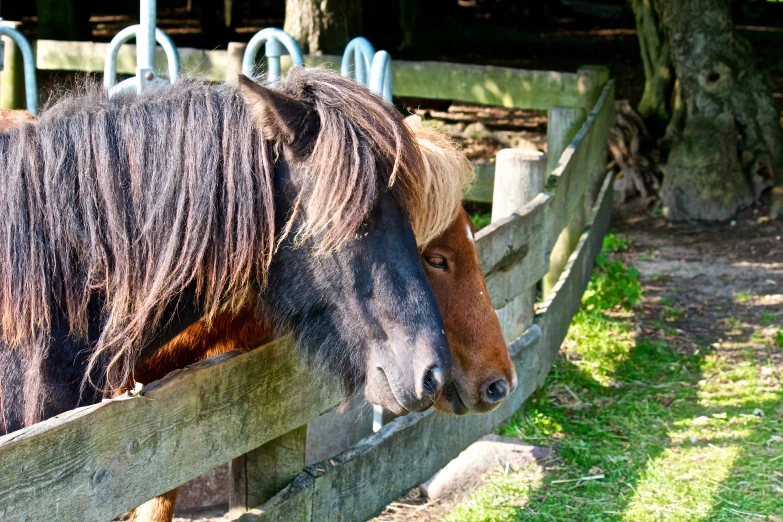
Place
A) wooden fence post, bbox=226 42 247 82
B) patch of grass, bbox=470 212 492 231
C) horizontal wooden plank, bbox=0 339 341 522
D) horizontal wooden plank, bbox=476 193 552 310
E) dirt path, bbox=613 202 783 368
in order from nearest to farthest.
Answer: horizontal wooden plank, bbox=0 339 341 522, horizontal wooden plank, bbox=476 193 552 310, wooden fence post, bbox=226 42 247 82, dirt path, bbox=613 202 783 368, patch of grass, bbox=470 212 492 231

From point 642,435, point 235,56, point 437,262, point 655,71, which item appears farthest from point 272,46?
point 655,71

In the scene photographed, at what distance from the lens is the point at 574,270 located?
589 cm

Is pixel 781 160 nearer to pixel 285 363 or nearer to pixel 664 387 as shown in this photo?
pixel 664 387

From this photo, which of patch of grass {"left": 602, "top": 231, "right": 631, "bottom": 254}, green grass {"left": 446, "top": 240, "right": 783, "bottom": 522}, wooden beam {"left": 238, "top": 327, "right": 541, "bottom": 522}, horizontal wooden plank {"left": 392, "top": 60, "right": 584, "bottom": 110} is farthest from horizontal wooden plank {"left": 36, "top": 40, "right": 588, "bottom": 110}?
wooden beam {"left": 238, "top": 327, "right": 541, "bottom": 522}

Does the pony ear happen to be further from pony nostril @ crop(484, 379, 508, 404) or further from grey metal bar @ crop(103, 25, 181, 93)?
grey metal bar @ crop(103, 25, 181, 93)

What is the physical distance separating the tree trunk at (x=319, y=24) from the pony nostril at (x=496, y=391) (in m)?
6.89

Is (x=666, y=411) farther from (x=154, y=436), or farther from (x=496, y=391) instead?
(x=154, y=436)

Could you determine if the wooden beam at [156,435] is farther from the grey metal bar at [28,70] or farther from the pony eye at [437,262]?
the grey metal bar at [28,70]

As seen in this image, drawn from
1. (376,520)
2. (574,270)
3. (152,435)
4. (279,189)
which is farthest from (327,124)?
(574,270)

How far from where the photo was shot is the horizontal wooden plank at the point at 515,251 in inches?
156

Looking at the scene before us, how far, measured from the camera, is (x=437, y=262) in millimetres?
3008

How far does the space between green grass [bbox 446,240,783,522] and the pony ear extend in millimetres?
2246

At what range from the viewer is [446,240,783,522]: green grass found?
4004mm

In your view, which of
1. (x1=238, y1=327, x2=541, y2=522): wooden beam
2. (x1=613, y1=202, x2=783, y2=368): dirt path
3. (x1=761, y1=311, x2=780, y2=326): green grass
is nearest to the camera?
(x1=238, y1=327, x2=541, y2=522): wooden beam
